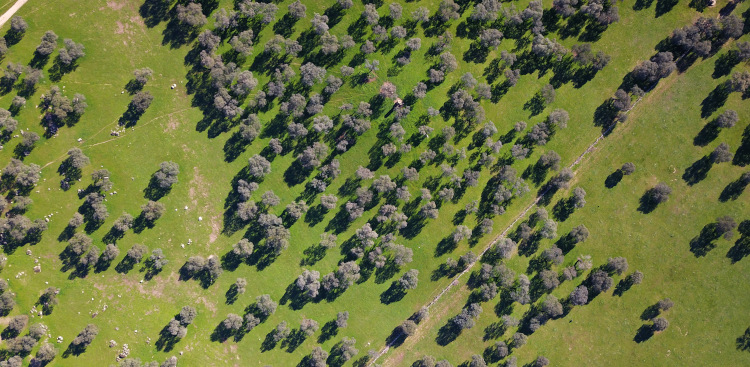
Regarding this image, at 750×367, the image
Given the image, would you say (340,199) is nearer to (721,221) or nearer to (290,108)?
(290,108)

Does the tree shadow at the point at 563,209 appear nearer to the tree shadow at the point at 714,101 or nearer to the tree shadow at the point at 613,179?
the tree shadow at the point at 613,179

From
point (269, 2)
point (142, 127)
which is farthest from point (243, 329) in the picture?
point (269, 2)

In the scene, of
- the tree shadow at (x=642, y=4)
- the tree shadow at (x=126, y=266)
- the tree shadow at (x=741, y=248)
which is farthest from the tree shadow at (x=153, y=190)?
the tree shadow at (x=741, y=248)

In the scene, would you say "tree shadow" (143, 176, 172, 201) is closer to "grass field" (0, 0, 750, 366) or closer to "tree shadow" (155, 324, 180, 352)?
"grass field" (0, 0, 750, 366)

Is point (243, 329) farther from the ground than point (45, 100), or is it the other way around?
point (45, 100)

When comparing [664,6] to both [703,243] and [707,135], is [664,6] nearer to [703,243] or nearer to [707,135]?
[707,135]

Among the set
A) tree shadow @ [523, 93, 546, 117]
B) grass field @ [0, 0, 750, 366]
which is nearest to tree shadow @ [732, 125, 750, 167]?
grass field @ [0, 0, 750, 366]

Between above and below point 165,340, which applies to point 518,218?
above

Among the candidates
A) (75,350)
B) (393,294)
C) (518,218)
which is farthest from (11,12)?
(518,218)
